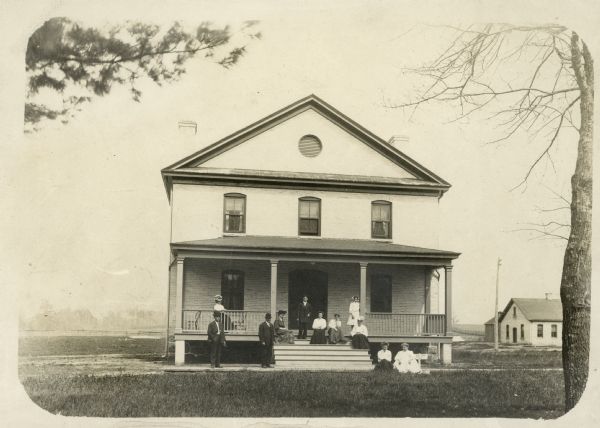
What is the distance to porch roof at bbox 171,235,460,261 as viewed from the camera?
1356cm

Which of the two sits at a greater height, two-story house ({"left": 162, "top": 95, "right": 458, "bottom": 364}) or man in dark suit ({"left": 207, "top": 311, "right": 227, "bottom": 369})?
two-story house ({"left": 162, "top": 95, "right": 458, "bottom": 364})

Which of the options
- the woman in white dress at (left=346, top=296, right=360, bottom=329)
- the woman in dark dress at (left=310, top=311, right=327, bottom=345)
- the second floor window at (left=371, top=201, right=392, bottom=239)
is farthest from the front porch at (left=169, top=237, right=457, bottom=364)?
the woman in dark dress at (left=310, top=311, right=327, bottom=345)

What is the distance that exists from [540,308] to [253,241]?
18.1 ft

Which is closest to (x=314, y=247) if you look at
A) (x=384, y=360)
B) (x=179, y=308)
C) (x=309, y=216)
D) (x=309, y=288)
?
(x=309, y=216)

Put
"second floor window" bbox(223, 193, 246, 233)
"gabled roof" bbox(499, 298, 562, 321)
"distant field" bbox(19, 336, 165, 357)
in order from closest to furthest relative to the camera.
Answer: "distant field" bbox(19, 336, 165, 357), "gabled roof" bbox(499, 298, 562, 321), "second floor window" bbox(223, 193, 246, 233)

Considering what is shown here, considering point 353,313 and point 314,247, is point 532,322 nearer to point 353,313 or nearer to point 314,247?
point 353,313

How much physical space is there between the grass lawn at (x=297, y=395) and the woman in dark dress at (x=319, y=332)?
175 centimetres

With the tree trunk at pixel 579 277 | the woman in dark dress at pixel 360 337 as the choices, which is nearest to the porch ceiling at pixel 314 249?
the woman in dark dress at pixel 360 337

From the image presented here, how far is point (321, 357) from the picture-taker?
13.0 meters

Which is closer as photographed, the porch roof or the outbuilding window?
the porch roof

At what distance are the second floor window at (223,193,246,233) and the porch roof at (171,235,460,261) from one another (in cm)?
33

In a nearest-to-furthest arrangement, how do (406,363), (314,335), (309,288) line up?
(406,363), (314,335), (309,288)

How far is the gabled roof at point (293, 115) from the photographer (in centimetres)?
1305

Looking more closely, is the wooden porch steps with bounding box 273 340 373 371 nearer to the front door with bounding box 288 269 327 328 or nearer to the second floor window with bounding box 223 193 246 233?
the front door with bounding box 288 269 327 328
